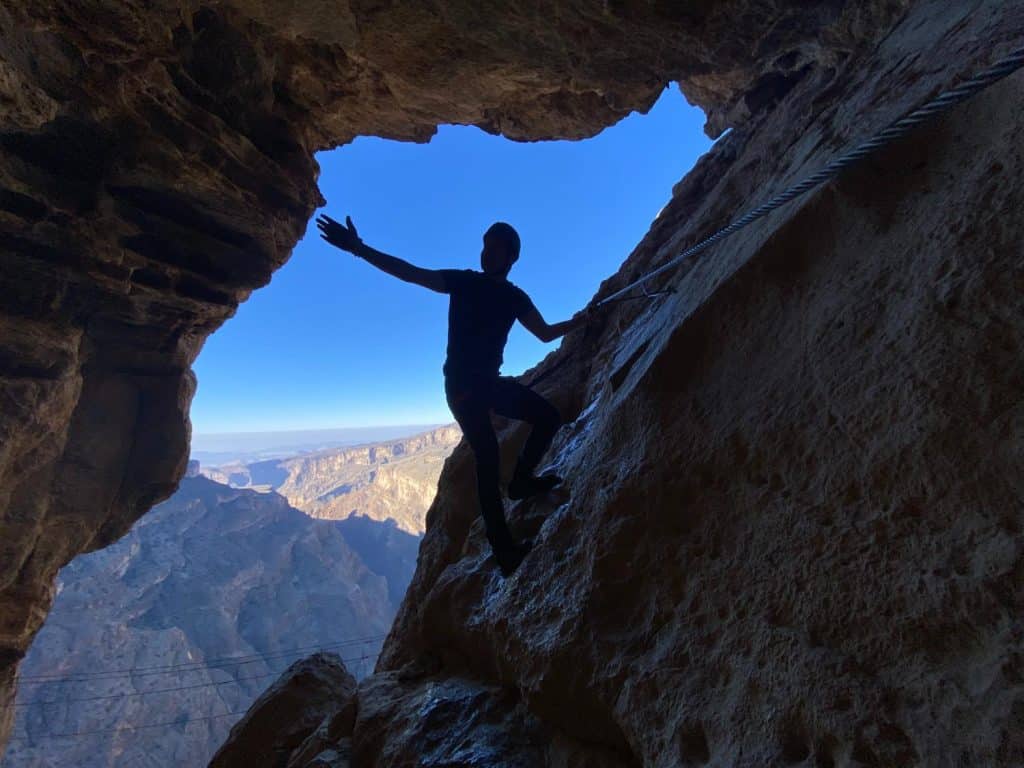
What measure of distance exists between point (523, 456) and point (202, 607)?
262ft

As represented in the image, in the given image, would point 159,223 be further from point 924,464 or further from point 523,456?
point 924,464

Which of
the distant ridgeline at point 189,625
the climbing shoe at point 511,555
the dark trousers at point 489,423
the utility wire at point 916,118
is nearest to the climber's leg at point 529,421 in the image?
the dark trousers at point 489,423

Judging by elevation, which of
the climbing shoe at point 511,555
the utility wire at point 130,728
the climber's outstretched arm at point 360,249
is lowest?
the utility wire at point 130,728

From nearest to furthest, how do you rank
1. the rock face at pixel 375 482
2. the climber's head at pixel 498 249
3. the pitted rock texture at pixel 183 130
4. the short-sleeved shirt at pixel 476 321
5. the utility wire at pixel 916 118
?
the utility wire at pixel 916 118
the short-sleeved shirt at pixel 476 321
the climber's head at pixel 498 249
the pitted rock texture at pixel 183 130
the rock face at pixel 375 482

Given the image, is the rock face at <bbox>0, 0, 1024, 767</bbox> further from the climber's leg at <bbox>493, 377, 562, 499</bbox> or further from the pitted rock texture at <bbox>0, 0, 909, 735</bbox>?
the climber's leg at <bbox>493, 377, 562, 499</bbox>

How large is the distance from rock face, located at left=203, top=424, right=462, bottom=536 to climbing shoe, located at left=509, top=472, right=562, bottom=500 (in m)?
118

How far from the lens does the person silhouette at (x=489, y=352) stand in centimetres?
373

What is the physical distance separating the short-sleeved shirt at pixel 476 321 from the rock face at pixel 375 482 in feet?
389

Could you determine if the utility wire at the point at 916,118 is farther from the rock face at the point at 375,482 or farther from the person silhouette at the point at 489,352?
the rock face at the point at 375,482

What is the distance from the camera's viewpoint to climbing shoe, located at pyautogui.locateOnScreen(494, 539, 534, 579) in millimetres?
3660

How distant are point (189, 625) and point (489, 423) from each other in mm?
78749

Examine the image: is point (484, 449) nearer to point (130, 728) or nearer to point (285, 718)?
point (285, 718)

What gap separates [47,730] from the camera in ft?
138

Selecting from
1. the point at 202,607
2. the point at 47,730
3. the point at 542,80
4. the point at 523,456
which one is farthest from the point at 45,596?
the point at 202,607
